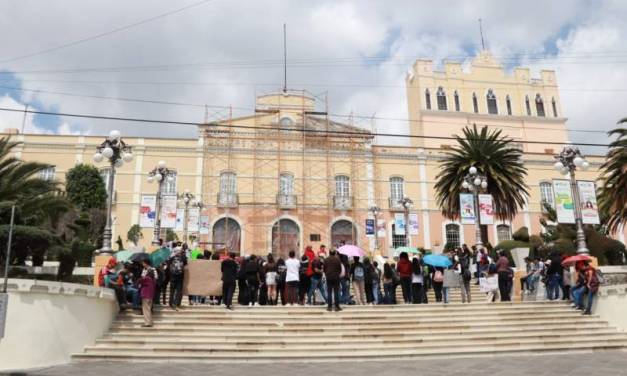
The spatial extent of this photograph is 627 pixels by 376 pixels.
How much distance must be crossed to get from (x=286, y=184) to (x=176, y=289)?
23.1m

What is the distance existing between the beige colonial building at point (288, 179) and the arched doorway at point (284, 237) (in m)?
0.07

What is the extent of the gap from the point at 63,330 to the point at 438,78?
41.4 meters

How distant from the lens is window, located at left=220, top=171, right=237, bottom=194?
1312 inches

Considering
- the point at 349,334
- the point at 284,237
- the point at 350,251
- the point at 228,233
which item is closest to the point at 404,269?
the point at 350,251

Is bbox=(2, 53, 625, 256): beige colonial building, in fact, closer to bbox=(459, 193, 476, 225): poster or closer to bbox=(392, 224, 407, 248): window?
bbox=(392, 224, 407, 248): window

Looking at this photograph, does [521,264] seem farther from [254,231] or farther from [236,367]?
[254,231]

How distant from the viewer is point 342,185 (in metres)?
34.7

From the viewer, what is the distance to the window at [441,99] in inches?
1752

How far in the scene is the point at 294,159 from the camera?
34.3 metres

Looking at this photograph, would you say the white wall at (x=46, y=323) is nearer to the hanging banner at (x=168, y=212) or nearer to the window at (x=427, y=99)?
the hanging banner at (x=168, y=212)

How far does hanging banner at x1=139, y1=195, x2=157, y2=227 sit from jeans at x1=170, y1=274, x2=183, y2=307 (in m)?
8.47

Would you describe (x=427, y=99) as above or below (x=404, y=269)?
above

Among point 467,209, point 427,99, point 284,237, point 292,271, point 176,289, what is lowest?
point 176,289

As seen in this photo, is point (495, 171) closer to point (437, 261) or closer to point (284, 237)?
point (437, 261)
